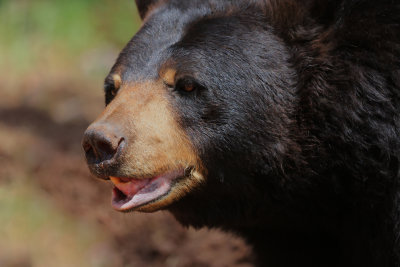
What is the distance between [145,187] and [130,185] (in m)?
0.08

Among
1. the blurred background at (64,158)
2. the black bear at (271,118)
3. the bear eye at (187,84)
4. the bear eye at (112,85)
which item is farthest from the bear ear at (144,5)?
the blurred background at (64,158)

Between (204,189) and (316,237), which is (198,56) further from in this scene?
(316,237)

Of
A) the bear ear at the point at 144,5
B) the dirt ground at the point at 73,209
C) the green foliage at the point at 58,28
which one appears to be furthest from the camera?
the green foliage at the point at 58,28

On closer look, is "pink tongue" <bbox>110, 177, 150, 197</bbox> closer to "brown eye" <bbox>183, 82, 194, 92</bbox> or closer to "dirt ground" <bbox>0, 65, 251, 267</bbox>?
"brown eye" <bbox>183, 82, 194, 92</bbox>

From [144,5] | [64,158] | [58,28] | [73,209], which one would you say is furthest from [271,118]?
[58,28]

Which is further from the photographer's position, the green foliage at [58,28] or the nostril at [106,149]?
the green foliage at [58,28]

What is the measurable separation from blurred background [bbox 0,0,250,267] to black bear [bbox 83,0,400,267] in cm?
167

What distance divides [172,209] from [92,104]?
12.9 ft

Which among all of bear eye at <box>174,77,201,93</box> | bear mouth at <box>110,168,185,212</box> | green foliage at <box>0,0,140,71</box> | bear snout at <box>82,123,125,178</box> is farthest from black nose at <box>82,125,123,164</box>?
green foliage at <box>0,0,140,71</box>

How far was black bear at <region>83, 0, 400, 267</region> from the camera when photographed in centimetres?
344

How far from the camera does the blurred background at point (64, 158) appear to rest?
5.45m

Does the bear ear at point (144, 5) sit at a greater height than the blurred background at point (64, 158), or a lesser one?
greater

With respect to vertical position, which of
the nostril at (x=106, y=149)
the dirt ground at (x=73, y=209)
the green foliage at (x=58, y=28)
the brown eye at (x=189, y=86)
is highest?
the brown eye at (x=189, y=86)

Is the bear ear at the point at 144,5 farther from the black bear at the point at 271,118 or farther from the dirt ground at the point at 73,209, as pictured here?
the dirt ground at the point at 73,209
